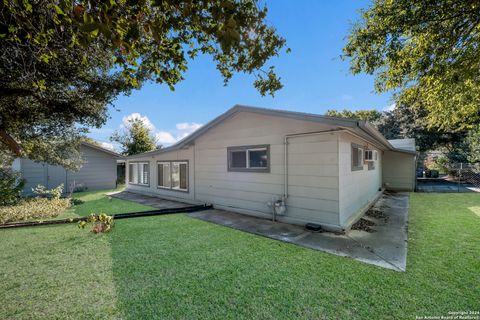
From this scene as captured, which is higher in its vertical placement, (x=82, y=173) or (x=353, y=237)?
(x=82, y=173)

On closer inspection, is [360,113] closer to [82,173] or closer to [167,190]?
[167,190]

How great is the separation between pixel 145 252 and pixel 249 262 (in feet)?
6.38

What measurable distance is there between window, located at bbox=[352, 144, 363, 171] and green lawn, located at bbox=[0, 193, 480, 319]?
2.36m

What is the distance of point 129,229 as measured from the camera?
5.66 metres

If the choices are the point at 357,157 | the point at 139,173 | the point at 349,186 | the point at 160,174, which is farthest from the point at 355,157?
the point at 139,173

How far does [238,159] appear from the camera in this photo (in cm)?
739

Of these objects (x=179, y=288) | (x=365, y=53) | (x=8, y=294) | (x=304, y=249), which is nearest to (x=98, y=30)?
(x=179, y=288)

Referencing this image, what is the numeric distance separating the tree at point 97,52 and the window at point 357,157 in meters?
4.51

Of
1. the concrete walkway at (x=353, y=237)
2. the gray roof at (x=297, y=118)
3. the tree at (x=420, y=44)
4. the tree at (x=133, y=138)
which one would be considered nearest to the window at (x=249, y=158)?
the gray roof at (x=297, y=118)

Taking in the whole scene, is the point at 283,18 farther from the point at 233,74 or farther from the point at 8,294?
the point at 8,294

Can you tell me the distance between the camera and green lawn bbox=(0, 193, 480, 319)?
2527mm

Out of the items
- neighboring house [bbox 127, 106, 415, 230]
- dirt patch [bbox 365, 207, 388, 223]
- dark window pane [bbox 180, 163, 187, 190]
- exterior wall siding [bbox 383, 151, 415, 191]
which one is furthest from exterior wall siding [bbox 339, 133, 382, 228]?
exterior wall siding [bbox 383, 151, 415, 191]

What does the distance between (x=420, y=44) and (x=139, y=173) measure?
42.5ft

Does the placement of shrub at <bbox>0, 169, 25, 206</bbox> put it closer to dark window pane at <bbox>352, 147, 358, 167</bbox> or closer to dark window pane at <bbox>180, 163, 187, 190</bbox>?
dark window pane at <bbox>180, 163, 187, 190</bbox>
